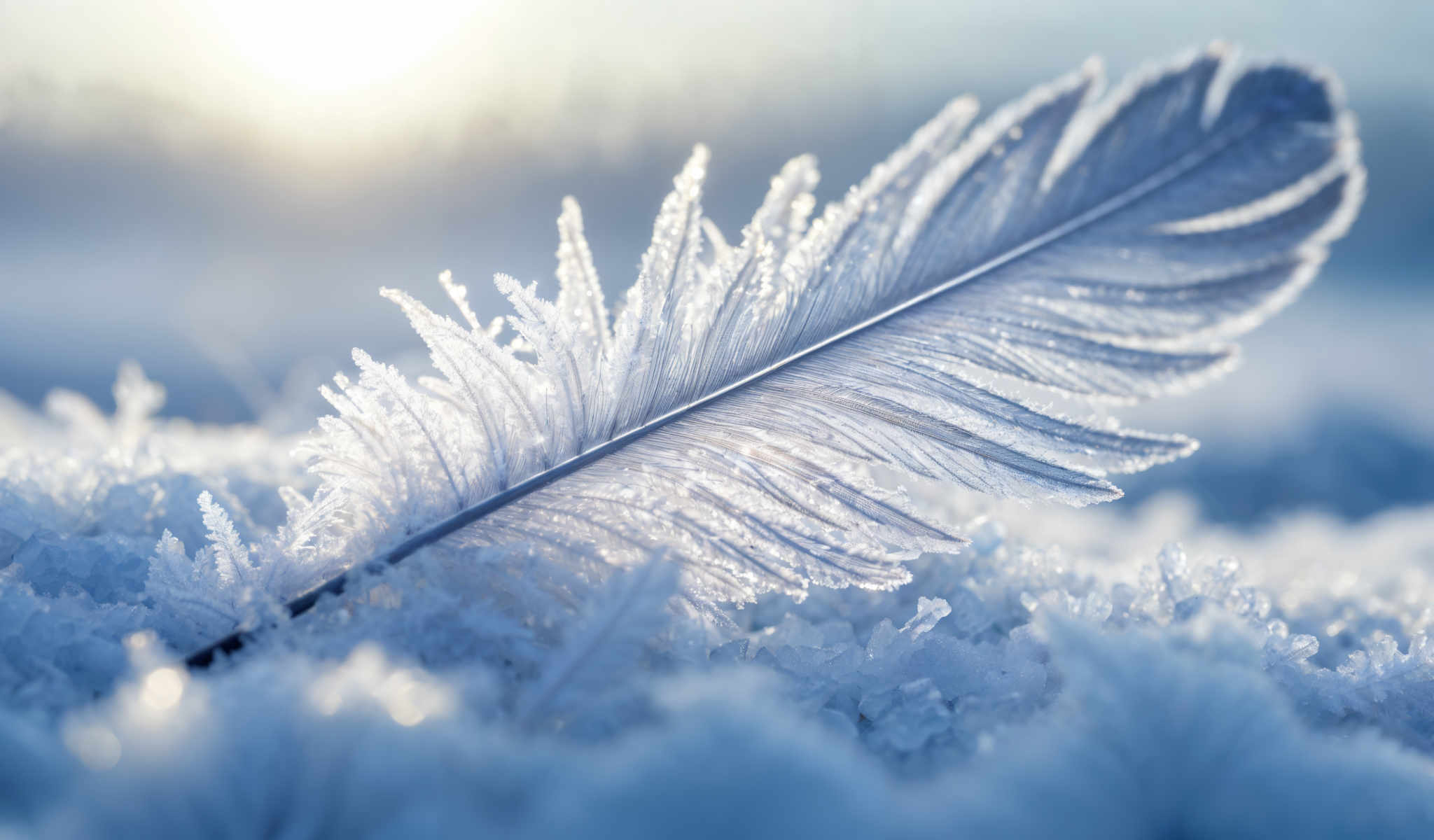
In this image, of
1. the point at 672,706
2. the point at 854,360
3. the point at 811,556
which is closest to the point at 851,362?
the point at 854,360

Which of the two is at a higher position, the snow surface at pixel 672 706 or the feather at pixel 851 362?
the feather at pixel 851 362

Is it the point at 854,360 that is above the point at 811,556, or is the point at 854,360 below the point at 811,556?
above

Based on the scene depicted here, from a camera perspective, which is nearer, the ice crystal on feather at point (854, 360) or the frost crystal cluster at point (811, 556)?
the frost crystal cluster at point (811, 556)

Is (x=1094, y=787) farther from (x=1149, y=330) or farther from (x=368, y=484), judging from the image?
(x=368, y=484)

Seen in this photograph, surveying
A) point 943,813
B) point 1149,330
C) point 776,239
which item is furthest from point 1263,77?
point 943,813

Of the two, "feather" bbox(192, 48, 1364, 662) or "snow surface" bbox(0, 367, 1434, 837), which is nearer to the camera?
"snow surface" bbox(0, 367, 1434, 837)

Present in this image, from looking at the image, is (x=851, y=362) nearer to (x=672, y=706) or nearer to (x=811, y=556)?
(x=811, y=556)
